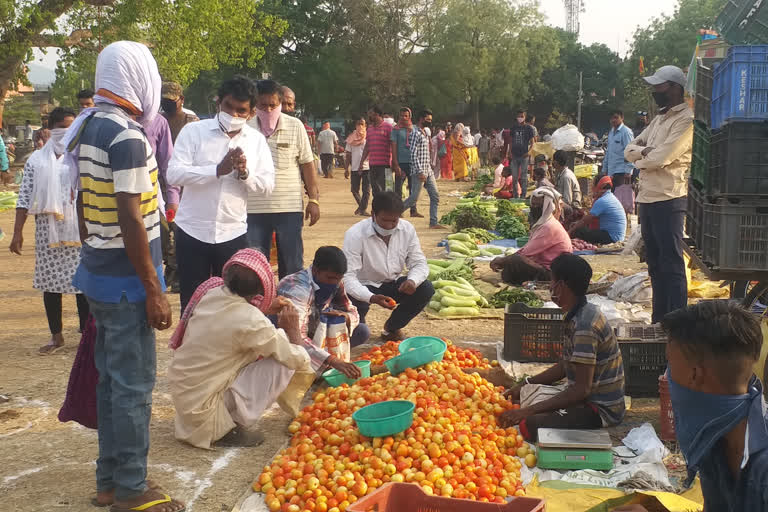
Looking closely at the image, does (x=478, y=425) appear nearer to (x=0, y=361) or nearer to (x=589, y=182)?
(x=0, y=361)

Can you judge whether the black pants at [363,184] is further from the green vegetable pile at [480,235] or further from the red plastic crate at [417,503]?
the red plastic crate at [417,503]

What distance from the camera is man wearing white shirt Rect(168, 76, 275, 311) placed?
4.96 metres

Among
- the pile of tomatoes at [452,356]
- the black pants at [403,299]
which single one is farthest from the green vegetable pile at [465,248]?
the pile of tomatoes at [452,356]

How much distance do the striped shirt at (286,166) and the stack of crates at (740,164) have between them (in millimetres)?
3212

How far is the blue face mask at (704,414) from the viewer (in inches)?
81.0

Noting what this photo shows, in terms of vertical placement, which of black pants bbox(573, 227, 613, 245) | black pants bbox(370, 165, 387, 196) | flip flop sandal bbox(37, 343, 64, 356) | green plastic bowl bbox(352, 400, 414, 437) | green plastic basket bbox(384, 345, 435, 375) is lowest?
flip flop sandal bbox(37, 343, 64, 356)

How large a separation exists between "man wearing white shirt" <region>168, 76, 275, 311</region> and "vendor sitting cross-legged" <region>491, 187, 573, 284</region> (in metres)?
3.87

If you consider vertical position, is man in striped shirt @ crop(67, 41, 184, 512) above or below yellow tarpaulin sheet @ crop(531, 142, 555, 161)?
below

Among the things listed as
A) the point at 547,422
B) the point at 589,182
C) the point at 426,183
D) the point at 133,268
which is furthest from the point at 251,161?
the point at 589,182

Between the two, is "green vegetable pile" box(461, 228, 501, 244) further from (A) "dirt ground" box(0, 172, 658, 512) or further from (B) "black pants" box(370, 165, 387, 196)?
(A) "dirt ground" box(0, 172, 658, 512)

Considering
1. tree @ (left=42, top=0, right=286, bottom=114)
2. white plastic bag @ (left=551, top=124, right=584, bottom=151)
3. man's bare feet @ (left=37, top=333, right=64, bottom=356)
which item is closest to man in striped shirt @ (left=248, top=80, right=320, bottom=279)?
man's bare feet @ (left=37, top=333, right=64, bottom=356)

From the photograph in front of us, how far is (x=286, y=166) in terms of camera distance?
6.15 m

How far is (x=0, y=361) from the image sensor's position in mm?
5895

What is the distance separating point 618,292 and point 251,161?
4.23 meters
